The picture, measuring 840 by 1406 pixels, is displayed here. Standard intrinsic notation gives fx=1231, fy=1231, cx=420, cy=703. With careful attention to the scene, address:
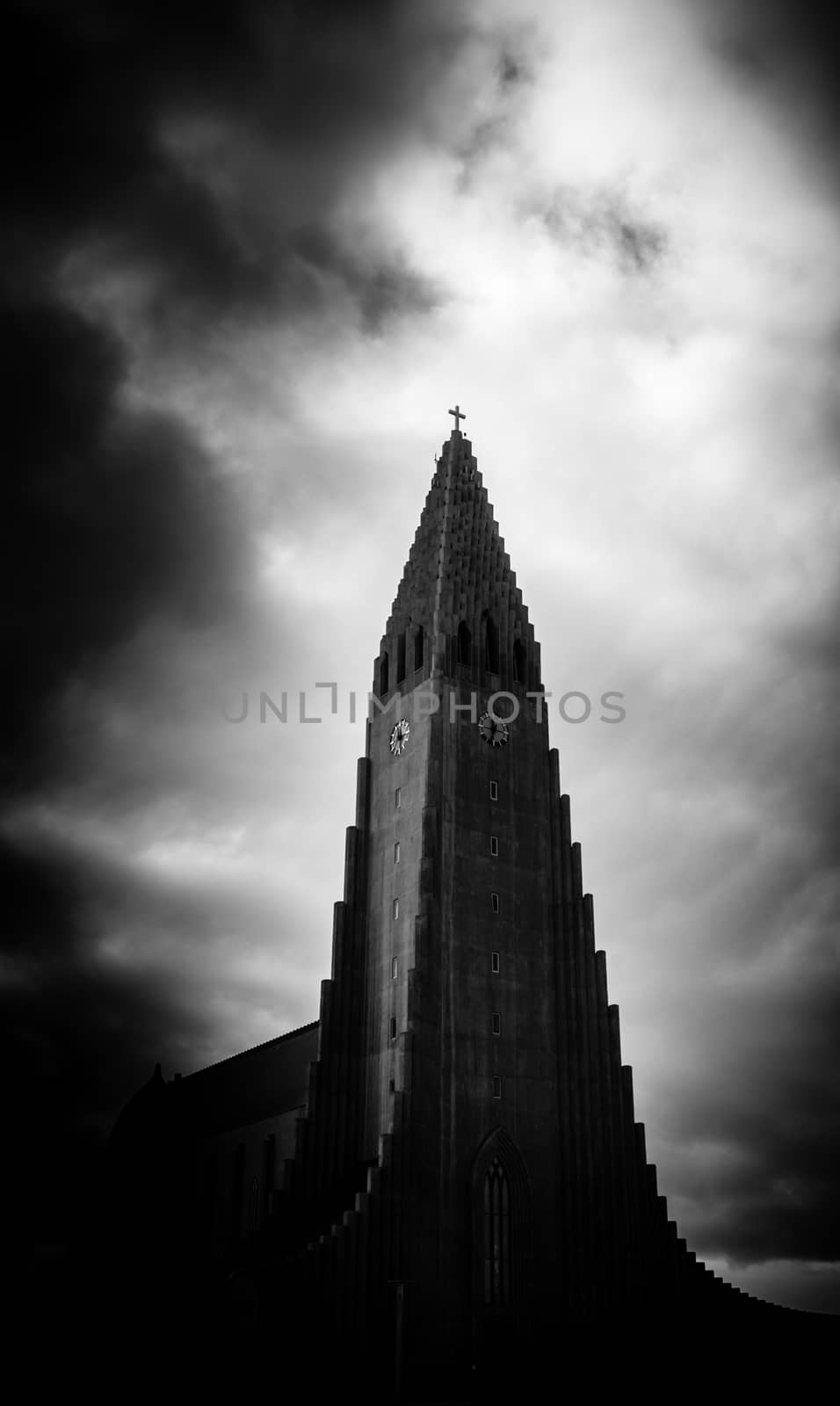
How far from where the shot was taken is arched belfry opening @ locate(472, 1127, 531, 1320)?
204ft

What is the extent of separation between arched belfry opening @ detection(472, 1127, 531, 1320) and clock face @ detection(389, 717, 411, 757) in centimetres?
2293

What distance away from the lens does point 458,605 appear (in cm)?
Answer: 7850

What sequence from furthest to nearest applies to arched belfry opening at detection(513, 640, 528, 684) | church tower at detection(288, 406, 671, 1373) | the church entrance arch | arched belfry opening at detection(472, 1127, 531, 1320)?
arched belfry opening at detection(513, 640, 528, 684) → arched belfry opening at detection(472, 1127, 531, 1320) → church tower at detection(288, 406, 671, 1373) → the church entrance arch

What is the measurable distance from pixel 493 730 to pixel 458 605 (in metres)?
8.67

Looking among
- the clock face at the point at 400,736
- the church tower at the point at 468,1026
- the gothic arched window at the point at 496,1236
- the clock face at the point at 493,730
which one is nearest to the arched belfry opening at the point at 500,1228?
the gothic arched window at the point at 496,1236

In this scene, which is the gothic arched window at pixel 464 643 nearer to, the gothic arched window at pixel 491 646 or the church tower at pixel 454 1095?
the church tower at pixel 454 1095

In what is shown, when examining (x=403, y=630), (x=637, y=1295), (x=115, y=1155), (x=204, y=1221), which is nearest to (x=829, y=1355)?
(x=637, y=1295)

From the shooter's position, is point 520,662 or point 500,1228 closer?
point 500,1228

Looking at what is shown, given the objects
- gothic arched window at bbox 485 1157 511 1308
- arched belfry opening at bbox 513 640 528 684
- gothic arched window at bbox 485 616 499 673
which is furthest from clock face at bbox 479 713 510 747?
gothic arched window at bbox 485 1157 511 1308

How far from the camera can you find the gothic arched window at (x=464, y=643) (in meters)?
77.4

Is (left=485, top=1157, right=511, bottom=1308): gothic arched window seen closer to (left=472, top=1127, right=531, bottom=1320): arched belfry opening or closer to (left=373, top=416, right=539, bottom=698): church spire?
(left=472, top=1127, right=531, bottom=1320): arched belfry opening

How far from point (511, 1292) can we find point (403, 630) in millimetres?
39458

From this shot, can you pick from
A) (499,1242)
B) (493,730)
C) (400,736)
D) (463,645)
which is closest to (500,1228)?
(499,1242)

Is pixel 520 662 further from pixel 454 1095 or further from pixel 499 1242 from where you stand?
pixel 499 1242
